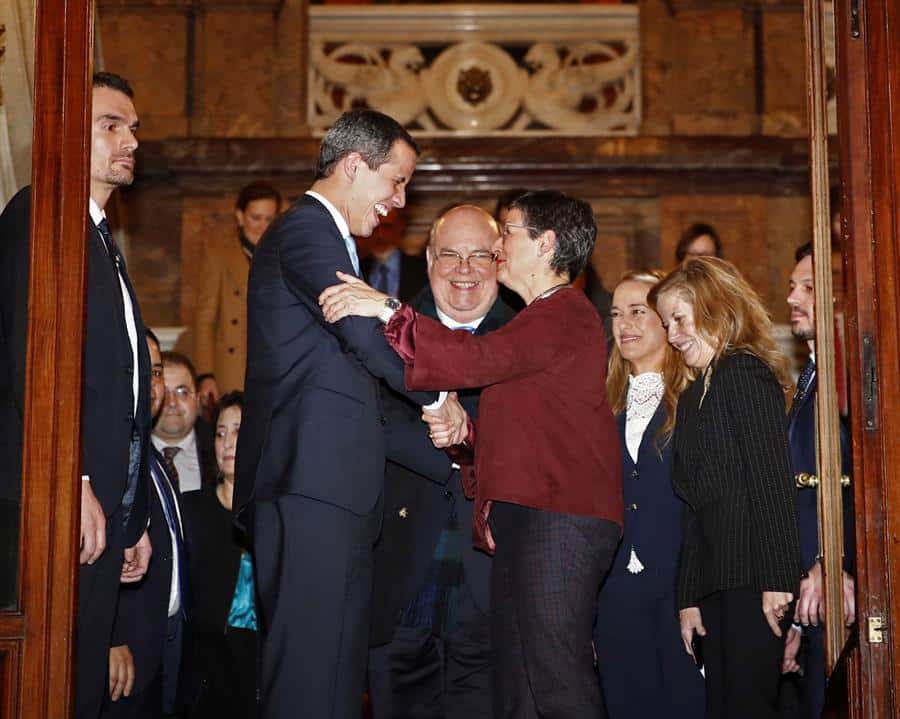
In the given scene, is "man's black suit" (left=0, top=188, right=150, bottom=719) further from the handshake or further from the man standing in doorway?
the handshake

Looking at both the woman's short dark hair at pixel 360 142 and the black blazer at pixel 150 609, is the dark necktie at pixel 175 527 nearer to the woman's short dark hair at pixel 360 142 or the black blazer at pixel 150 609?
the black blazer at pixel 150 609

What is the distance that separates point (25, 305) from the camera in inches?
142

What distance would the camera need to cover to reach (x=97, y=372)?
388 centimetres

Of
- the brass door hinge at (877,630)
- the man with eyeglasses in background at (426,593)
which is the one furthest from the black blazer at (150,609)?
the brass door hinge at (877,630)

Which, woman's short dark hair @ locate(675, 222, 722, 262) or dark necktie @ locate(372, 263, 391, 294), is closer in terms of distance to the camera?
woman's short dark hair @ locate(675, 222, 722, 262)

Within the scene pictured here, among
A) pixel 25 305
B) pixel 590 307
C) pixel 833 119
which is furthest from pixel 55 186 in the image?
pixel 833 119

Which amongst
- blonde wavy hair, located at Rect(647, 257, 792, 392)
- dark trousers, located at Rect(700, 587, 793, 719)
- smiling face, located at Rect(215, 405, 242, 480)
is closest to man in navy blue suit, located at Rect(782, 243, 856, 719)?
blonde wavy hair, located at Rect(647, 257, 792, 392)

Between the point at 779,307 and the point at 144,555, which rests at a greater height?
the point at 779,307

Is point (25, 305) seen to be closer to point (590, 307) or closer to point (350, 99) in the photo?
point (590, 307)

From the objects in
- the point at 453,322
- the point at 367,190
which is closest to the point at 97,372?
the point at 367,190

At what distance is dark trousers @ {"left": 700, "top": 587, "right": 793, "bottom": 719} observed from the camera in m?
4.17

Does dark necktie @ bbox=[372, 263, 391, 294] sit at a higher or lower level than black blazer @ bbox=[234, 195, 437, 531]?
higher

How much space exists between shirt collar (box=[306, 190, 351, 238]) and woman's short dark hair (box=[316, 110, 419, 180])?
0.36 feet

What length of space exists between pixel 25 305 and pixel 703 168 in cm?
542
